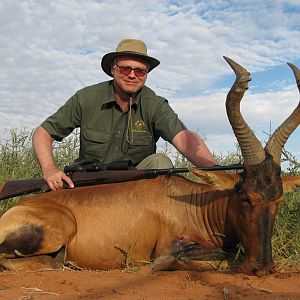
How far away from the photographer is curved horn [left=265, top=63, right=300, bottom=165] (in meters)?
4.95

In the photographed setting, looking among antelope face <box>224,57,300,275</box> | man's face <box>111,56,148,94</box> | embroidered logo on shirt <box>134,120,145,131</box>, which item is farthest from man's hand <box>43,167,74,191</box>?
antelope face <box>224,57,300,275</box>

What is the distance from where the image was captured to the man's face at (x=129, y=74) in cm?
668

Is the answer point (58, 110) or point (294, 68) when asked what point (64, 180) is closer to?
point (58, 110)

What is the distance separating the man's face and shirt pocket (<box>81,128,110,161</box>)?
0.65m

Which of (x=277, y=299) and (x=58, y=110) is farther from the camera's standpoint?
(x=58, y=110)

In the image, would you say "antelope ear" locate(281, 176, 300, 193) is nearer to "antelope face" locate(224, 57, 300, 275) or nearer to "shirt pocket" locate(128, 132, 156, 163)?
"antelope face" locate(224, 57, 300, 275)

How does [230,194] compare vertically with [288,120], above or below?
below

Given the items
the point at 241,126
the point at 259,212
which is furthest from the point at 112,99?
the point at 259,212

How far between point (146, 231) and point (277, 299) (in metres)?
2.05

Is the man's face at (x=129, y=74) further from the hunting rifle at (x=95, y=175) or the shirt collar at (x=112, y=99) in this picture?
the hunting rifle at (x=95, y=175)

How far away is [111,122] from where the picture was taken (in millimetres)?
6824

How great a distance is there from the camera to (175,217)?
5.43 metres

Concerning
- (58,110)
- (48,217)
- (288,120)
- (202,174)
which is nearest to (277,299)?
(202,174)

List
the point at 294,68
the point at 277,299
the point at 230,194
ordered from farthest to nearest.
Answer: the point at 230,194, the point at 294,68, the point at 277,299
